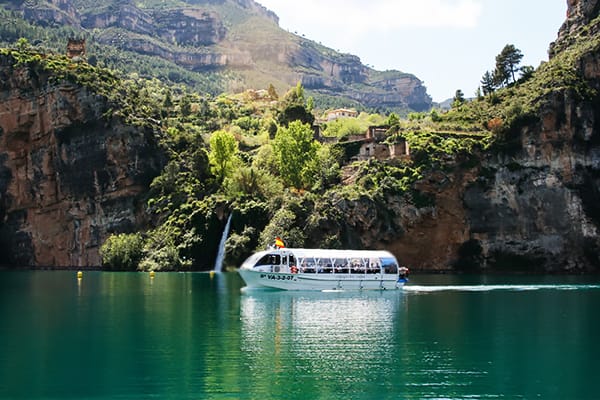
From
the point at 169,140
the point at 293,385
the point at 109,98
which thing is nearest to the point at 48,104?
the point at 109,98

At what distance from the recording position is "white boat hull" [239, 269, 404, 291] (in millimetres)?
73250

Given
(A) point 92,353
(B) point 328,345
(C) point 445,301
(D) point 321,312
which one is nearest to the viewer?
(A) point 92,353

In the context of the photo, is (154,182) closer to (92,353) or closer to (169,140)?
(169,140)

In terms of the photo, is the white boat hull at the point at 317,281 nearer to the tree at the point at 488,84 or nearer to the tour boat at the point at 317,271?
the tour boat at the point at 317,271

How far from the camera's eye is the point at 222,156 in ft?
427

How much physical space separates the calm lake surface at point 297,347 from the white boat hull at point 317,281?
7418 mm

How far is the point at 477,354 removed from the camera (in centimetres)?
3662

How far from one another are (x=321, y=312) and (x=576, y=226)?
248ft

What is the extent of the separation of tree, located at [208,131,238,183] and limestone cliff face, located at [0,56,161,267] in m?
12.3

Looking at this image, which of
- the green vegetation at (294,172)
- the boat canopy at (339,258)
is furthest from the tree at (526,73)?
the boat canopy at (339,258)

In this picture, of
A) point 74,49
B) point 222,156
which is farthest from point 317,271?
point 74,49

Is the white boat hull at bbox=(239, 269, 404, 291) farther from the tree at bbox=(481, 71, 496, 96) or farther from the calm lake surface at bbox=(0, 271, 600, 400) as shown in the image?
the tree at bbox=(481, 71, 496, 96)

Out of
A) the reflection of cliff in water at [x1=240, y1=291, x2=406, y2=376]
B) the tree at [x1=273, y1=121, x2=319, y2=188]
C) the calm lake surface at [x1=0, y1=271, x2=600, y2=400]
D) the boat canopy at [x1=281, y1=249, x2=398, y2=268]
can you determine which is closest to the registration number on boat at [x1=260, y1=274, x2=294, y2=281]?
the boat canopy at [x1=281, y1=249, x2=398, y2=268]

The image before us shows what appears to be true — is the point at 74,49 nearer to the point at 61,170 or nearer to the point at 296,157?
the point at 61,170
